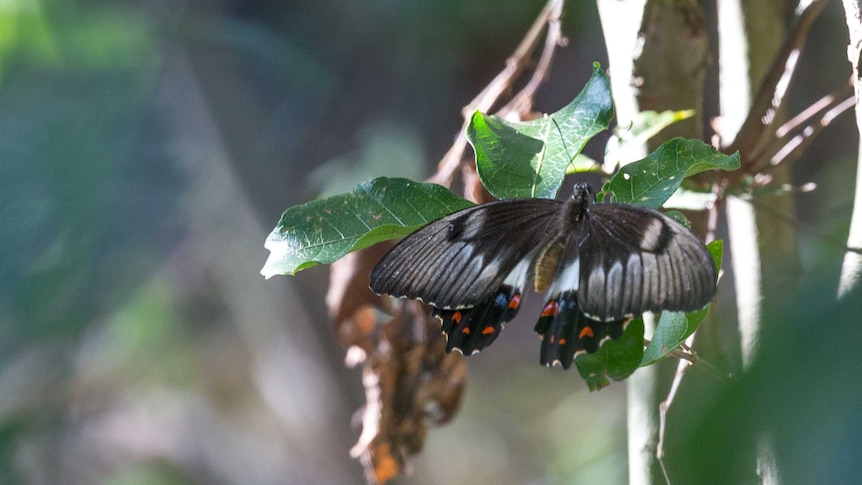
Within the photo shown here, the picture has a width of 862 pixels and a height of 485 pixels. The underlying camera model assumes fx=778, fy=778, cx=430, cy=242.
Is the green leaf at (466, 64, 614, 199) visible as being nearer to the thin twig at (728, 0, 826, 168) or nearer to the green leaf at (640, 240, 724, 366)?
the green leaf at (640, 240, 724, 366)

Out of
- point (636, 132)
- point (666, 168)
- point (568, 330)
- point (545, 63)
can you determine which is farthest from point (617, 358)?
point (545, 63)

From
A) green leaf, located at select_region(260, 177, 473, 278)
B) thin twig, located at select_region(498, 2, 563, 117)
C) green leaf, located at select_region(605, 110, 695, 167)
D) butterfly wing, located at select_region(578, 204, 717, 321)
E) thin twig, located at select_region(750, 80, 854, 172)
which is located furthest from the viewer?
thin twig, located at select_region(498, 2, 563, 117)

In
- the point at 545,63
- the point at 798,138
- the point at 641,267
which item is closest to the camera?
the point at 641,267

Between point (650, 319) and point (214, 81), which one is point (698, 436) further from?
point (214, 81)

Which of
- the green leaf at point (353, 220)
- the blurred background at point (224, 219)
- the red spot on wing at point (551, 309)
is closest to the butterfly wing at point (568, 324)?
the red spot on wing at point (551, 309)

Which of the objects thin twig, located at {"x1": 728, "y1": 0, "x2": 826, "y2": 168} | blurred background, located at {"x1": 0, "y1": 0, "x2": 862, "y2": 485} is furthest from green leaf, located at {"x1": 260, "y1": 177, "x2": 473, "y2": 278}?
blurred background, located at {"x1": 0, "y1": 0, "x2": 862, "y2": 485}

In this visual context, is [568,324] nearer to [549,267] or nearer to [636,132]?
[549,267]
